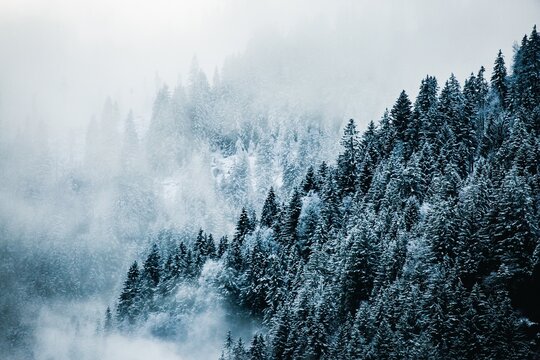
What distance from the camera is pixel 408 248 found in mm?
78875

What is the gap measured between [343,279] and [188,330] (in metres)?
39.5

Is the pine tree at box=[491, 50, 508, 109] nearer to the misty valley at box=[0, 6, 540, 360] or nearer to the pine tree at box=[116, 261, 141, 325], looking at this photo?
the misty valley at box=[0, 6, 540, 360]

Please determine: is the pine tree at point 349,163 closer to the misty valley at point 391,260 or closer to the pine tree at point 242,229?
the misty valley at point 391,260

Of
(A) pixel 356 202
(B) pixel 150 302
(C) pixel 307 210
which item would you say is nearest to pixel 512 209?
(A) pixel 356 202

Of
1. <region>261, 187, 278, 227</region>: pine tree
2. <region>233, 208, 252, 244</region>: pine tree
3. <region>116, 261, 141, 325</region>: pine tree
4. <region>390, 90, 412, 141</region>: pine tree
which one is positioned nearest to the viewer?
<region>390, 90, 412, 141</region>: pine tree

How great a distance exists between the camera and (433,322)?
66.8 metres

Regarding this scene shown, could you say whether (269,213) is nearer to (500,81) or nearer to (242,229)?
(242,229)

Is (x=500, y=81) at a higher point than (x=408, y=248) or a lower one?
higher

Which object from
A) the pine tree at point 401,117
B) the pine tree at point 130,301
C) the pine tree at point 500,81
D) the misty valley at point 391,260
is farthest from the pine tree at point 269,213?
the pine tree at point 500,81

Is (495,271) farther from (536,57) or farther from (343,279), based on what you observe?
(536,57)

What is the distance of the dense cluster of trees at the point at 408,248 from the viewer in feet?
218

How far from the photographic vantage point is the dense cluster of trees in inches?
2621

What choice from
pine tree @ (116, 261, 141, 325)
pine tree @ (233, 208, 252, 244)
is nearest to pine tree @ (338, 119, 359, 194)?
pine tree @ (233, 208, 252, 244)

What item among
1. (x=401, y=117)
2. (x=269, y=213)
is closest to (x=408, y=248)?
(x=401, y=117)
